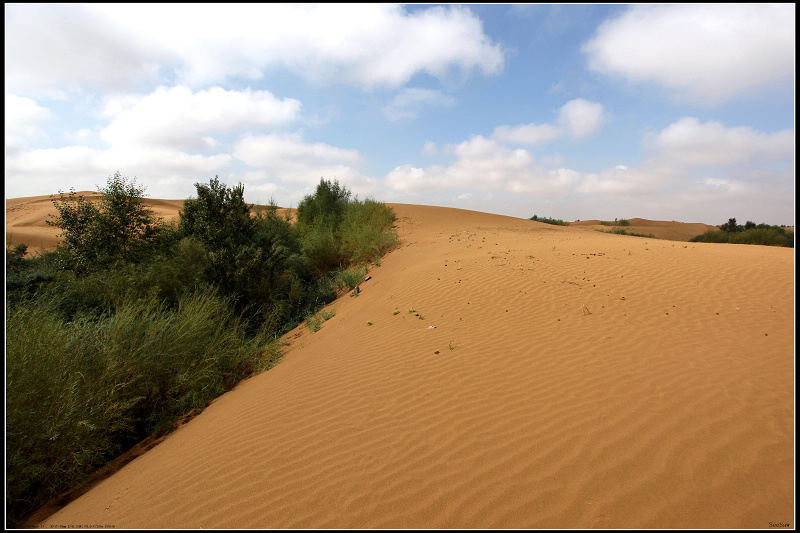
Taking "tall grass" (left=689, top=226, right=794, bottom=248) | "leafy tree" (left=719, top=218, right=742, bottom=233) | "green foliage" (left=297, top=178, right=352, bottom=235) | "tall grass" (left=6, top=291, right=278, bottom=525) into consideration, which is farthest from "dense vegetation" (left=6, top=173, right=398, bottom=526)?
"leafy tree" (left=719, top=218, right=742, bottom=233)

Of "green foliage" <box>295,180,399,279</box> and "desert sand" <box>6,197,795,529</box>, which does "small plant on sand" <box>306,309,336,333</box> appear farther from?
"green foliage" <box>295,180,399,279</box>

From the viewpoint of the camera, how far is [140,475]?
3.29m

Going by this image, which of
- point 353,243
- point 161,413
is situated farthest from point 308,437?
point 353,243

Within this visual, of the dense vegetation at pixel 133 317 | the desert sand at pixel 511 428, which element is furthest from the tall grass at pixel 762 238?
the dense vegetation at pixel 133 317

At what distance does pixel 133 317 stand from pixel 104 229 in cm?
496

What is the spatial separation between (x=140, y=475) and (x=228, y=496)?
1316 mm

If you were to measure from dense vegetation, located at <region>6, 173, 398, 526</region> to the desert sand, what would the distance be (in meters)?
0.56

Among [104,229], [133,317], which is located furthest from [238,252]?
[133,317]

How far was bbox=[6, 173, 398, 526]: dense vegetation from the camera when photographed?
11.4 ft

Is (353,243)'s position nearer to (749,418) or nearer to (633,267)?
(633,267)

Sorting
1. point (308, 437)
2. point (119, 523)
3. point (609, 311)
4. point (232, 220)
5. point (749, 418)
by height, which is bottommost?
point (119, 523)

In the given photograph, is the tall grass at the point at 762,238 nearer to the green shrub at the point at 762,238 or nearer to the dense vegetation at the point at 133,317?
the green shrub at the point at 762,238

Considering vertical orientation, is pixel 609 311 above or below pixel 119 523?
above

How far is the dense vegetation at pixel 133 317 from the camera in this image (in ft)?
11.4
